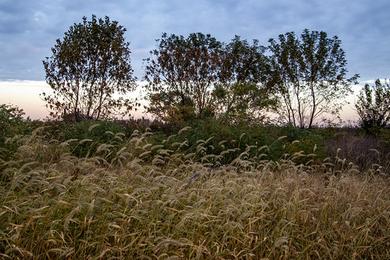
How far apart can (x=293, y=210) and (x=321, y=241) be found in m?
0.68

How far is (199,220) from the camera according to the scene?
612 cm

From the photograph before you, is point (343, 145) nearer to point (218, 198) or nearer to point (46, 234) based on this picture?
point (218, 198)

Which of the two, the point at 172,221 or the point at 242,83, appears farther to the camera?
the point at 242,83

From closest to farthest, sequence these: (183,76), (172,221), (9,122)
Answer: (172,221)
(9,122)
(183,76)

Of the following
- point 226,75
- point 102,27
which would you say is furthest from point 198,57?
point 102,27

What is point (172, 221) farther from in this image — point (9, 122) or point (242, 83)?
point (242, 83)

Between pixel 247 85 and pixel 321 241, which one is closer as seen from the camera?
pixel 321 241

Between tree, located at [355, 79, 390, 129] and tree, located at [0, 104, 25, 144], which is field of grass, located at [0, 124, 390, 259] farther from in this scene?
tree, located at [355, 79, 390, 129]

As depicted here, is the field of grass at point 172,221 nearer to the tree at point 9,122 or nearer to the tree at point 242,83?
the tree at point 9,122

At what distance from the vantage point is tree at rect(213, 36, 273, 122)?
2009cm

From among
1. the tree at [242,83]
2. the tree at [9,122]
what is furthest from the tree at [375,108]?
the tree at [9,122]

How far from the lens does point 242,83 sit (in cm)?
2102

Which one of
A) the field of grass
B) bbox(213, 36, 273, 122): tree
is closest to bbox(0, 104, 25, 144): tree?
the field of grass

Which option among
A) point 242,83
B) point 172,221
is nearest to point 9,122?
point 172,221
